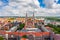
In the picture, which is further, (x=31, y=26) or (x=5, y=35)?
(x=31, y=26)

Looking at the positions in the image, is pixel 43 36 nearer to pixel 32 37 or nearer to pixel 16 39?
pixel 32 37

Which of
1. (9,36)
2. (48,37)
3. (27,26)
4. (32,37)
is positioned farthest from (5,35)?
(27,26)

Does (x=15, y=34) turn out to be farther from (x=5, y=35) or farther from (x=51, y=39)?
(x=51, y=39)

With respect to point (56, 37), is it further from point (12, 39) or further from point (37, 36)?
point (12, 39)

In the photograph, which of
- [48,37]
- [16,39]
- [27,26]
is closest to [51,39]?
[48,37]

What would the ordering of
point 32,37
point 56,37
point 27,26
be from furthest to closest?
point 27,26 < point 32,37 < point 56,37

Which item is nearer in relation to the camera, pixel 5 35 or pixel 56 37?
pixel 56 37

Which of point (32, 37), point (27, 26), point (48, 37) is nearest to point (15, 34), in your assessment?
point (32, 37)

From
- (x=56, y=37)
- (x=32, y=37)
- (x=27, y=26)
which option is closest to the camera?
(x=56, y=37)
